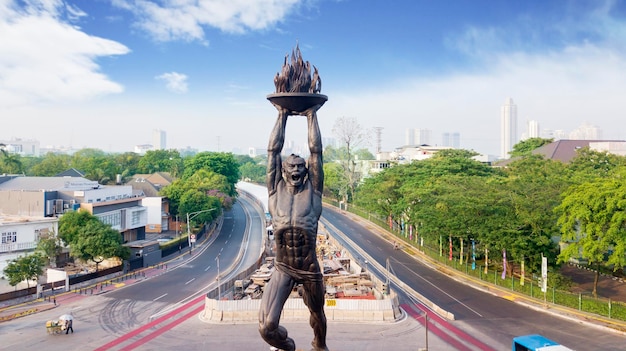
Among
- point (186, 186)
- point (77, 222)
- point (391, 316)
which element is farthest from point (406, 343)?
point (186, 186)

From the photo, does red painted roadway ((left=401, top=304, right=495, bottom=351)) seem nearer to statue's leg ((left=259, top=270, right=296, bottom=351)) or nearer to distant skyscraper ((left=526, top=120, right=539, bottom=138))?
statue's leg ((left=259, top=270, right=296, bottom=351))

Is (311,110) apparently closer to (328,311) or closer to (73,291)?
(328,311)

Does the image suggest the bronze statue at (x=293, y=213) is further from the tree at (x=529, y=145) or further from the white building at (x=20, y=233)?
the tree at (x=529, y=145)

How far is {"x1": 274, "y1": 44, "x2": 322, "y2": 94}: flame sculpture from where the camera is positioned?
34.8ft

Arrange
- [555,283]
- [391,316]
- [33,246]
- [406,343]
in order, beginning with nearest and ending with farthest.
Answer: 1. [406,343]
2. [391,316]
3. [555,283]
4. [33,246]

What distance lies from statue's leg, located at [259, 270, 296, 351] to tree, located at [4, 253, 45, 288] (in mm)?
27538

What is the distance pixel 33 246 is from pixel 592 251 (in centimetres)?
3999

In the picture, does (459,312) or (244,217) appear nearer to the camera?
(459,312)

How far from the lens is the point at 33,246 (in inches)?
1505

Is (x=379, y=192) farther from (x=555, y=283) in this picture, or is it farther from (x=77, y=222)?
(x=77, y=222)

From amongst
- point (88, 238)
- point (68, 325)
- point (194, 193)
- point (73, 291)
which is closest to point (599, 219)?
point (68, 325)

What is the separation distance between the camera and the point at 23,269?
30844 millimetres

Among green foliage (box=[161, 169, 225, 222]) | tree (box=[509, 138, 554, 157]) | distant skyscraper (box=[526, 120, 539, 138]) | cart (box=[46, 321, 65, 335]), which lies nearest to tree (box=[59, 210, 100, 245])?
cart (box=[46, 321, 65, 335])

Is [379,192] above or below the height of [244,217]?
above
